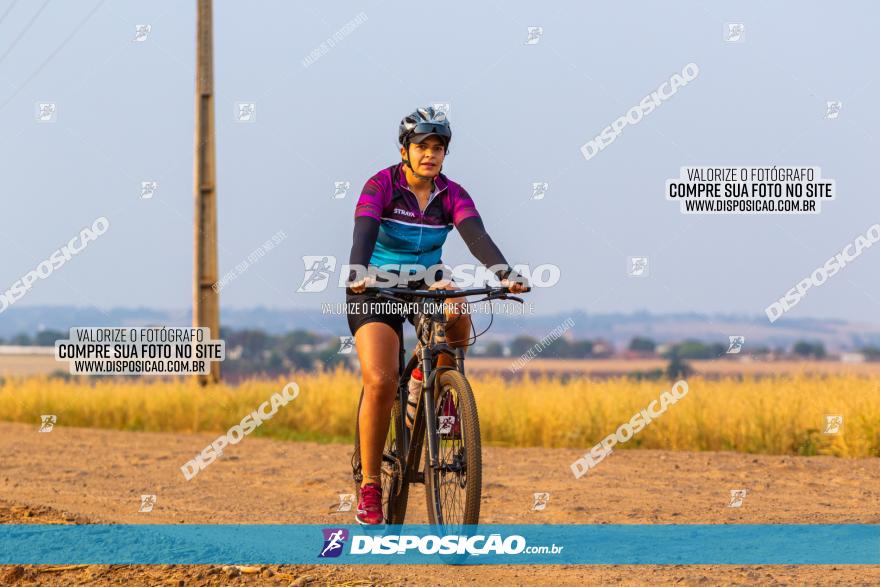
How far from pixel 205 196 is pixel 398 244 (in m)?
12.4

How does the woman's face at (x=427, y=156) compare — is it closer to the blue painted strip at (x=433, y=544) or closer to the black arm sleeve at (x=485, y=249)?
the black arm sleeve at (x=485, y=249)

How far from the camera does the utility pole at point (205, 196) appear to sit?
Result: 18.7 meters

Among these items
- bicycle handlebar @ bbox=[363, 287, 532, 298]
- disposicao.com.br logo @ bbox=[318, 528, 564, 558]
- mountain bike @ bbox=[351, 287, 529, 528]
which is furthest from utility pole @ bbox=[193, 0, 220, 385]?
bicycle handlebar @ bbox=[363, 287, 532, 298]

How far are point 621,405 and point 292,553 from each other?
8.04m

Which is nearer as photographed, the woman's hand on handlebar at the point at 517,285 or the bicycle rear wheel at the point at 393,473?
the woman's hand on handlebar at the point at 517,285

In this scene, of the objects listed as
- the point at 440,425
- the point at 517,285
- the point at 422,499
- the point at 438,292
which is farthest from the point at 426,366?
the point at 422,499

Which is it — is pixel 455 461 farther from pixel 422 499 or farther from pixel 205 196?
pixel 205 196

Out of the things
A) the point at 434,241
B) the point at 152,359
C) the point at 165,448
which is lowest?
the point at 165,448

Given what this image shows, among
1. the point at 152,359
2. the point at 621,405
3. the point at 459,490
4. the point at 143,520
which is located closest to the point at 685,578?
the point at 459,490

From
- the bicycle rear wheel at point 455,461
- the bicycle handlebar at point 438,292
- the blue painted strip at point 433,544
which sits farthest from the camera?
the blue painted strip at point 433,544

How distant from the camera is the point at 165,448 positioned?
1515 cm

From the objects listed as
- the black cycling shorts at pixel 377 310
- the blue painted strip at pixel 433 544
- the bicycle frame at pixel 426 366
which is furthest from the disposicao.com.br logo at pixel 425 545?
the black cycling shorts at pixel 377 310

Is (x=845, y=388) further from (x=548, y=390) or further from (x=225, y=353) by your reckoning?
(x=225, y=353)

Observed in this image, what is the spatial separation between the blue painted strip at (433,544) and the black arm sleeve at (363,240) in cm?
157
